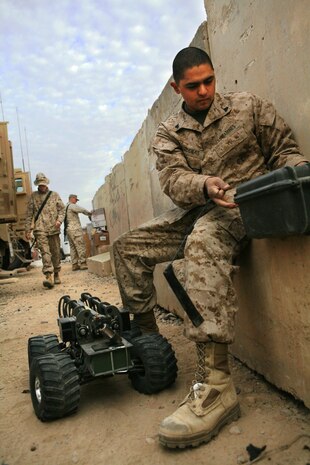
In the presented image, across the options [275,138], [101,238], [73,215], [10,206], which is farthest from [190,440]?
[73,215]

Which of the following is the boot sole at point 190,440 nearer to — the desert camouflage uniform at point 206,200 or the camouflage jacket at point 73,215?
the desert camouflage uniform at point 206,200

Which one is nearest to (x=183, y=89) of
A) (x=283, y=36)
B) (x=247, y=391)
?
(x=283, y=36)

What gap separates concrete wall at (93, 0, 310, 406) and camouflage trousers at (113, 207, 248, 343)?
0.22 meters

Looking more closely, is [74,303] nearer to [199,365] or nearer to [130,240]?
[130,240]

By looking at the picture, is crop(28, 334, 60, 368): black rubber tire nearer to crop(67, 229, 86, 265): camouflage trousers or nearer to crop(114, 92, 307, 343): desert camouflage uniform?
crop(114, 92, 307, 343): desert camouflage uniform

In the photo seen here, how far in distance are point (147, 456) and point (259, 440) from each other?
43 cm

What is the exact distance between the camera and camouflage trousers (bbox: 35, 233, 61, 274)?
23.7 feet

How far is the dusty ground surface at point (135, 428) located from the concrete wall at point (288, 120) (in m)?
0.13

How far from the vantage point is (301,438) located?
5.24 ft

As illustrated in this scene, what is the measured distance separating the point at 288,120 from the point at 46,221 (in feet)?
19.9

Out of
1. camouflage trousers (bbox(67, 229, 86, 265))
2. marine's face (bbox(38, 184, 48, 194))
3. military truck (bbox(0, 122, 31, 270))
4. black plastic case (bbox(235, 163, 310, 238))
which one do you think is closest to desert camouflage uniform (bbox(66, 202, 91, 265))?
camouflage trousers (bbox(67, 229, 86, 265))

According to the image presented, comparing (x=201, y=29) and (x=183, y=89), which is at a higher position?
(x=201, y=29)

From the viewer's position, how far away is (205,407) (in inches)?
→ 67.1

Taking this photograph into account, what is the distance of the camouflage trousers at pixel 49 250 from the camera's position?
7.21 metres
